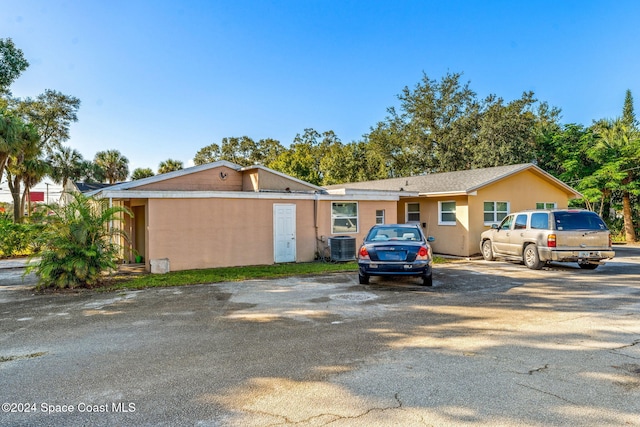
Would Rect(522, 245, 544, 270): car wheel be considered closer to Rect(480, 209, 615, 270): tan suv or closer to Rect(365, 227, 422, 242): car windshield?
Rect(480, 209, 615, 270): tan suv

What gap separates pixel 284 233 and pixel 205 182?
457 centimetres

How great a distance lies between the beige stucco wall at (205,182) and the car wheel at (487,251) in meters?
10.8

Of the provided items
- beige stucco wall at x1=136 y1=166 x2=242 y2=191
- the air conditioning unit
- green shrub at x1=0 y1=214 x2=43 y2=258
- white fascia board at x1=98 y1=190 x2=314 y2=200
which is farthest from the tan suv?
green shrub at x1=0 y1=214 x2=43 y2=258

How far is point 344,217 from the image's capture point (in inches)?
624

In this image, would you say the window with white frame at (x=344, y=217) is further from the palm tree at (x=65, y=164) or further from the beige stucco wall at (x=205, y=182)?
the palm tree at (x=65, y=164)

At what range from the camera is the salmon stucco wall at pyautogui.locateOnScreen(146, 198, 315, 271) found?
481 inches

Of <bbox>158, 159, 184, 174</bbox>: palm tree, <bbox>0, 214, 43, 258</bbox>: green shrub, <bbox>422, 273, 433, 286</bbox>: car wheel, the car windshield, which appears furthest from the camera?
<bbox>158, 159, 184, 174</bbox>: palm tree

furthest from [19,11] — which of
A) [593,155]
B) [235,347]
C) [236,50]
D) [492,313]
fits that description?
[593,155]

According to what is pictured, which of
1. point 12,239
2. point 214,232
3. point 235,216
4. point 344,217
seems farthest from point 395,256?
point 12,239

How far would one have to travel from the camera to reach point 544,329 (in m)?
5.89

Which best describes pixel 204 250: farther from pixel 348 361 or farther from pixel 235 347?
pixel 348 361

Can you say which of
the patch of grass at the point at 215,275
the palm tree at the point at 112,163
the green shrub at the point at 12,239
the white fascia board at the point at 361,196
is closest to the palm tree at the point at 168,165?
the palm tree at the point at 112,163

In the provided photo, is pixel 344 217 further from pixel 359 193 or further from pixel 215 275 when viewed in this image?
pixel 215 275

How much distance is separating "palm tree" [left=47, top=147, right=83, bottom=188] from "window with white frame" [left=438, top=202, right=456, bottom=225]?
3181cm
